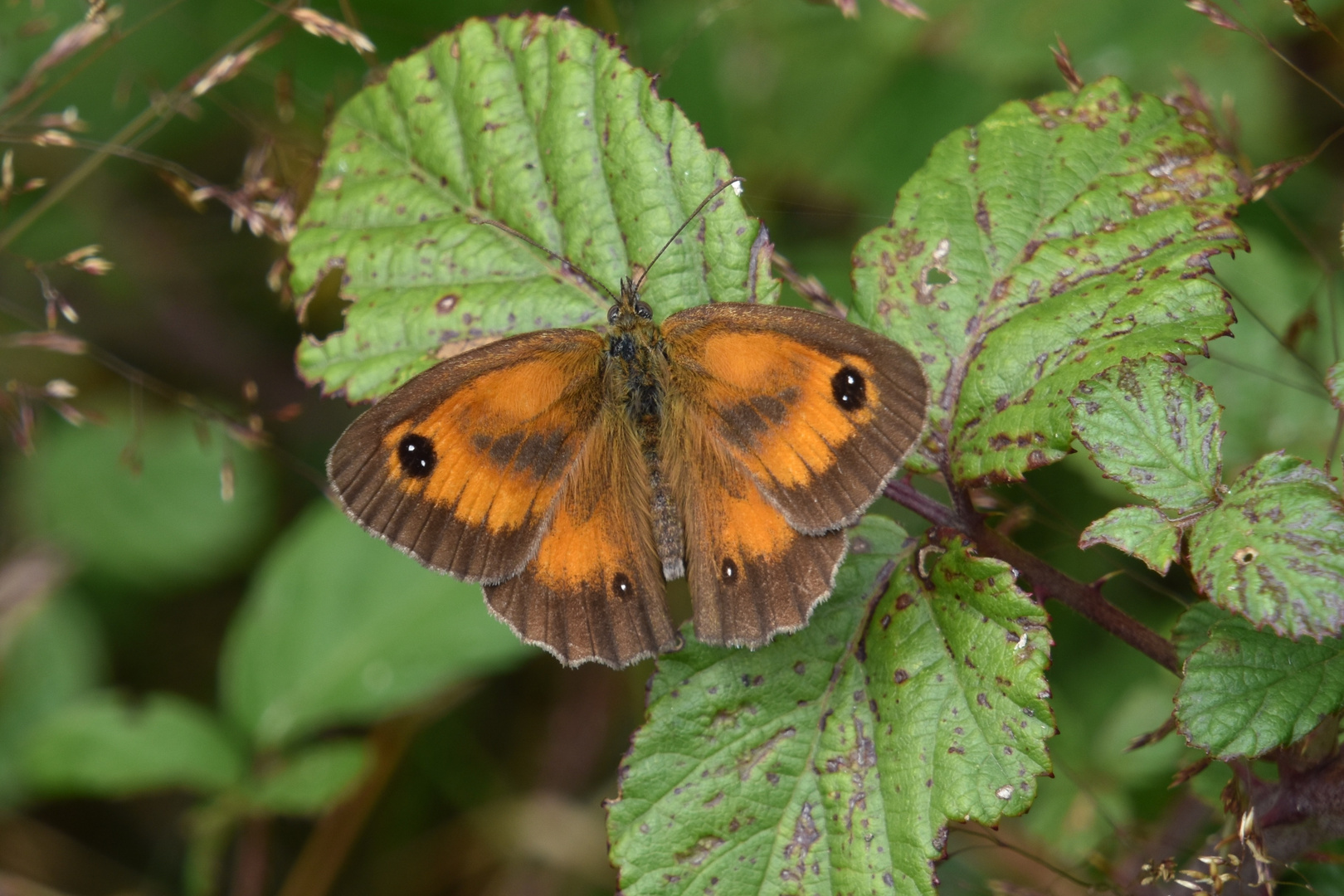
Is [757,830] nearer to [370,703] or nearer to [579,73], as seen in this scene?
[579,73]

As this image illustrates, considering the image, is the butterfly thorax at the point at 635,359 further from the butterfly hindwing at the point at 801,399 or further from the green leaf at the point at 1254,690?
the green leaf at the point at 1254,690

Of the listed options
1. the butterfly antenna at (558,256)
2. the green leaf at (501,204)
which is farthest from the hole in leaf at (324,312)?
the butterfly antenna at (558,256)

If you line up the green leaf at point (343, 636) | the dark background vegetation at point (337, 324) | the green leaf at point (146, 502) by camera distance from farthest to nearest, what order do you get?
the green leaf at point (146, 502) < the dark background vegetation at point (337, 324) < the green leaf at point (343, 636)

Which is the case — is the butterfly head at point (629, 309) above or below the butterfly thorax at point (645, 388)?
above

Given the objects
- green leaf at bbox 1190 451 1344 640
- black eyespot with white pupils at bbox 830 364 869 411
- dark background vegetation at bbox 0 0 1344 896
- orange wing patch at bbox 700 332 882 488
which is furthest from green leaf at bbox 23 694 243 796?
green leaf at bbox 1190 451 1344 640

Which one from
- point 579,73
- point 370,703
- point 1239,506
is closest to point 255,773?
point 370,703

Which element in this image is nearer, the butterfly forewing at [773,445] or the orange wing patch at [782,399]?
the butterfly forewing at [773,445]
